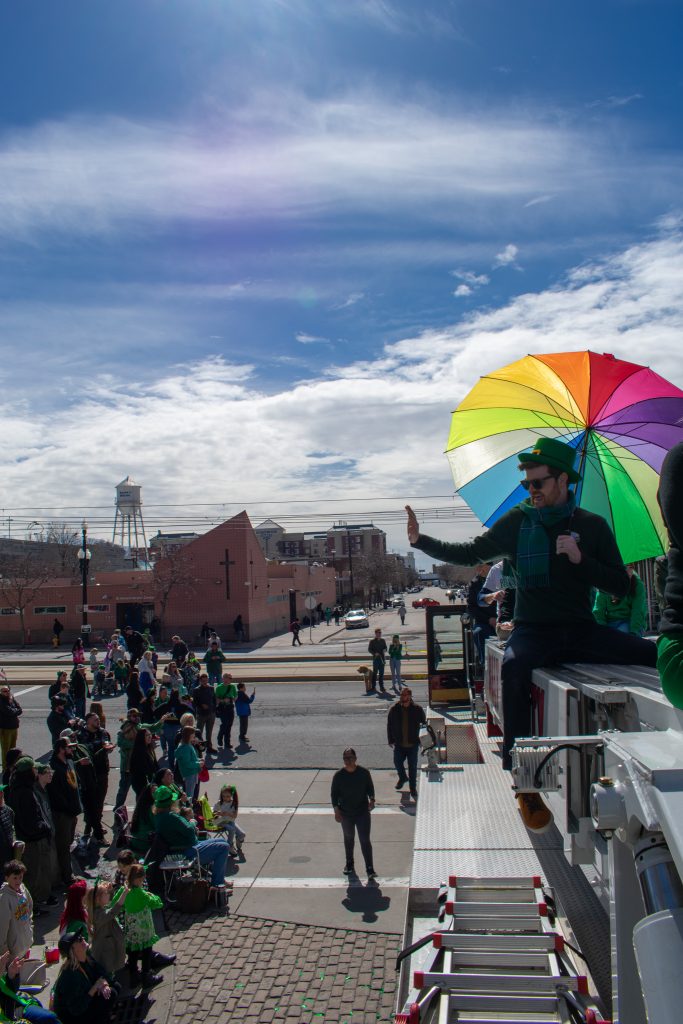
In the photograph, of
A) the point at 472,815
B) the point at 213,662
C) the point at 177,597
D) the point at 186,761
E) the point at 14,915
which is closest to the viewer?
the point at 472,815

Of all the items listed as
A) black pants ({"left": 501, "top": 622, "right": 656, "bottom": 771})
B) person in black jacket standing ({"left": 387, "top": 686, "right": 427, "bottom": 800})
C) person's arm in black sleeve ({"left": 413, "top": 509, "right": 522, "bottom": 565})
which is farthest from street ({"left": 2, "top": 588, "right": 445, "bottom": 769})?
black pants ({"left": 501, "top": 622, "right": 656, "bottom": 771})

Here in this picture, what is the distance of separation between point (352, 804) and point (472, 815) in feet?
13.7

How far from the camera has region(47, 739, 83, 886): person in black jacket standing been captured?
8656mm

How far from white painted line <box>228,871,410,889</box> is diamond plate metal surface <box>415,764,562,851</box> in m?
Result: 3.15

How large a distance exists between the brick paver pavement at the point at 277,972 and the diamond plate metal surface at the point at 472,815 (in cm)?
183

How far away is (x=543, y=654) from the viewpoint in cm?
381

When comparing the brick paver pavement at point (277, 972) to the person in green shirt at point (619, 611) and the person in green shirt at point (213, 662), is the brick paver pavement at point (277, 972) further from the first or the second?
the person in green shirt at point (213, 662)

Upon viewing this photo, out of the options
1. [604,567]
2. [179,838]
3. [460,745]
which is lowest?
[179,838]

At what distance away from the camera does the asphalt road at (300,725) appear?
13836 millimetres

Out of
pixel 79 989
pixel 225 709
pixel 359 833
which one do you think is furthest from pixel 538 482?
pixel 225 709

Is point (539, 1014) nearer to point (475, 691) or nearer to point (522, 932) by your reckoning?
point (522, 932)

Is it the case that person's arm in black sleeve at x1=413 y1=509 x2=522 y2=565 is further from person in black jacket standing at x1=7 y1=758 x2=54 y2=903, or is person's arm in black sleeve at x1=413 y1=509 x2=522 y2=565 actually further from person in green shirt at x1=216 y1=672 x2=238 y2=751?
person in green shirt at x1=216 y1=672 x2=238 y2=751

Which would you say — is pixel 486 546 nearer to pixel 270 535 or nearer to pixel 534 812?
pixel 534 812

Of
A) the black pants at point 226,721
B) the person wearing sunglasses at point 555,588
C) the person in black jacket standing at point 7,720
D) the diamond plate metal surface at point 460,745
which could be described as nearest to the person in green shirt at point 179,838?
the diamond plate metal surface at point 460,745
